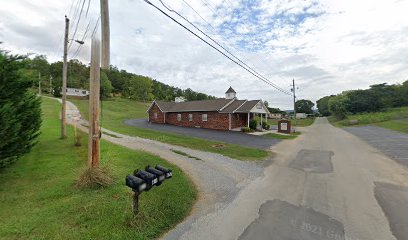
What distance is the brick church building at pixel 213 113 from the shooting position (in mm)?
29291

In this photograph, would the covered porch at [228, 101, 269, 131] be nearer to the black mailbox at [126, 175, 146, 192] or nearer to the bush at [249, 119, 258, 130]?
the bush at [249, 119, 258, 130]

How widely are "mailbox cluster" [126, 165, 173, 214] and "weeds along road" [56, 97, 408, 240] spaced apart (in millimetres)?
1069

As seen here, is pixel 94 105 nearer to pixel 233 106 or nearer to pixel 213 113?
pixel 213 113

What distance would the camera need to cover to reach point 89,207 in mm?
5590

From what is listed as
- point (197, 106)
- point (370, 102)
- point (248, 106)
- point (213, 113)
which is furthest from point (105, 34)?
point (370, 102)

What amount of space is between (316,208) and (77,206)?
626 centimetres

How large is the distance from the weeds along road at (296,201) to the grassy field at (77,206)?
552 mm

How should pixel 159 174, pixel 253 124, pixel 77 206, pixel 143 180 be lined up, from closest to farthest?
1. pixel 143 180
2. pixel 159 174
3. pixel 77 206
4. pixel 253 124

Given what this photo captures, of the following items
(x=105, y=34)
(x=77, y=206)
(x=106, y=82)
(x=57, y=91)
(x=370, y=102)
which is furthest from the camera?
(x=370, y=102)

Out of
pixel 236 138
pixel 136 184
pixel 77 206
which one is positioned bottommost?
pixel 77 206

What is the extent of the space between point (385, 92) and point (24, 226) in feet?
294

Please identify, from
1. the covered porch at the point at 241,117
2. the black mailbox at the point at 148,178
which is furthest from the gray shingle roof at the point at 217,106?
the black mailbox at the point at 148,178

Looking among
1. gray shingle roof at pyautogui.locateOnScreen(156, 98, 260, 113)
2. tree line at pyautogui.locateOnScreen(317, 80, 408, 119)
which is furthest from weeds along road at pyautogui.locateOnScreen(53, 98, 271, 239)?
tree line at pyautogui.locateOnScreen(317, 80, 408, 119)

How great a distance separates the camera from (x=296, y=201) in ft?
22.0
